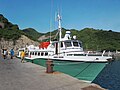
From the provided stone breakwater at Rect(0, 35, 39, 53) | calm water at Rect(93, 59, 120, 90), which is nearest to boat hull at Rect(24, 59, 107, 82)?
calm water at Rect(93, 59, 120, 90)

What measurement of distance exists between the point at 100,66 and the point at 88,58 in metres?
1.70

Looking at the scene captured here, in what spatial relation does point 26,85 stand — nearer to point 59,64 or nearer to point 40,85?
point 40,85

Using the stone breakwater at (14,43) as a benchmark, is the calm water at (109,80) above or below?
below

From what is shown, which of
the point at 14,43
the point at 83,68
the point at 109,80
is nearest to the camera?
the point at 83,68

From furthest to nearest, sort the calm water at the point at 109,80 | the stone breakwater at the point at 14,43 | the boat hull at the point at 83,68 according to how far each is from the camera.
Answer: the stone breakwater at the point at 14,43 < the calm water at the point at 109,80 < the boat hull at the point at 83,68

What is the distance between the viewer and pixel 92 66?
21.6 meters

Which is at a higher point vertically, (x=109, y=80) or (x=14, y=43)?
(x=14, y=43)

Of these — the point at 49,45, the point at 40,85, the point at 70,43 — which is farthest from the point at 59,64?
the point at 40,85

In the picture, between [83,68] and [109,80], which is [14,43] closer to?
[109,80]

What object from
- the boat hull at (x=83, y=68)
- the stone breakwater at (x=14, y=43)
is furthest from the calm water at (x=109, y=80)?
the stone breakwater at (x=14, y=43)

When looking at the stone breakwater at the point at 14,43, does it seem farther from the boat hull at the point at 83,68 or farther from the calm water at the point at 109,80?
the boat hull at the point at 83,68

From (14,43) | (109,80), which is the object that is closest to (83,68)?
(109,80)

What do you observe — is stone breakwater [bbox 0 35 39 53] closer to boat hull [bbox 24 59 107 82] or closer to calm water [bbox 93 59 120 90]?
calm water [bbox 93 59 120 90]

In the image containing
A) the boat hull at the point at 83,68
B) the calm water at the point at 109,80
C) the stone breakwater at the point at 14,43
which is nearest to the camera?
the boat hull at the point at 83,68
